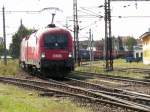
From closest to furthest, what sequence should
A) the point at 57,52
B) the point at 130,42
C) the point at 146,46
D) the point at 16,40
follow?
1. the point at 57,52
2. the point at 146,46
3. the point at 16,40
4. the point at 130,42

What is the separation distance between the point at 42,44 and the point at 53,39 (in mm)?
711

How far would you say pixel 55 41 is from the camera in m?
29.6

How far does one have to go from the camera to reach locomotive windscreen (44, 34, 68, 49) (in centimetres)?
2950

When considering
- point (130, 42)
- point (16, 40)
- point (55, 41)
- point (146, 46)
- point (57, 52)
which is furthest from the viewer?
point (130, 42)

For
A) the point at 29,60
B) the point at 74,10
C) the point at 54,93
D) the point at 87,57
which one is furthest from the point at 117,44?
the point at 54,93

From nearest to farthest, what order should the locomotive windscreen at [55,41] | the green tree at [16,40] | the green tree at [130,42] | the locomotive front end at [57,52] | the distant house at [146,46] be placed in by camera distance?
the locomotive front end at [57,52], the locomotive windscreen at [55,41], the distant house at [146,46], the green tree at [16,40], the green tree at [130,42]

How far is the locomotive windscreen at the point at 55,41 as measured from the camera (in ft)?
96.8

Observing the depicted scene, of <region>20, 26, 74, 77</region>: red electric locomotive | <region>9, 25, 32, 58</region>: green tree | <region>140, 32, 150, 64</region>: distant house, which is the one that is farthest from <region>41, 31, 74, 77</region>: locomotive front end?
<region>9, 25, 32, 58</region>: green tree

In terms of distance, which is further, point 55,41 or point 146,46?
point 146,46

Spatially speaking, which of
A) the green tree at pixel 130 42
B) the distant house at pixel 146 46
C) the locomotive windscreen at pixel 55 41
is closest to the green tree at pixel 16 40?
the distant house at pixel 146 46

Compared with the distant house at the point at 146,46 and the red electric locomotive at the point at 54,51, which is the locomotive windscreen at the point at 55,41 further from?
the distant house at the point at 146,46

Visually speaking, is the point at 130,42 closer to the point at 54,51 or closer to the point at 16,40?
the point at 16,40

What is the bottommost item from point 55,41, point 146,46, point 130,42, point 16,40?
point 55,41

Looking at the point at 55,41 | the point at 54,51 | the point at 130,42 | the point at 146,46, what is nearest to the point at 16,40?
the point at 146,46
